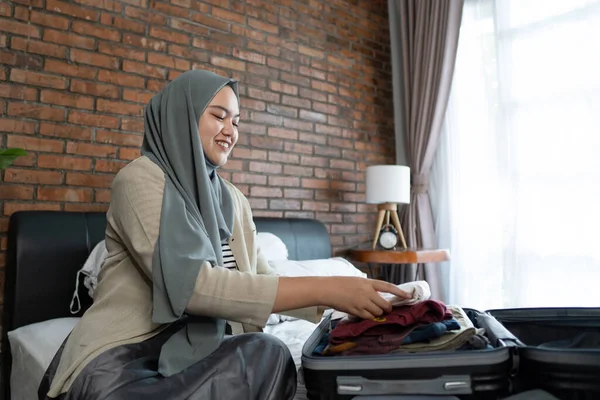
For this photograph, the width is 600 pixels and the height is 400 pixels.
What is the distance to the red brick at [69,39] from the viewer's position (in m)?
2.35

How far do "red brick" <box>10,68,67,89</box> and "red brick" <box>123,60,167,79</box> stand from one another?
0.33m

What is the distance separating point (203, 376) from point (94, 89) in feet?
6.32

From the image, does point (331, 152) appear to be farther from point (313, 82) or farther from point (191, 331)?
point (191, 331)

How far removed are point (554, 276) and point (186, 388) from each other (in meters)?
2.65

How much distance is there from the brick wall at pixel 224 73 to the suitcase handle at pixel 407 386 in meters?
1.90

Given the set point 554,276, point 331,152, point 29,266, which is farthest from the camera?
point 331,152

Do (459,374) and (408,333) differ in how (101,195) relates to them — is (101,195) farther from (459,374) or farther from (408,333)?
(459,374)

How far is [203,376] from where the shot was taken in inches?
38.6

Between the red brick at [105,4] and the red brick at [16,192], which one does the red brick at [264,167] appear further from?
the red brick at [16,192]

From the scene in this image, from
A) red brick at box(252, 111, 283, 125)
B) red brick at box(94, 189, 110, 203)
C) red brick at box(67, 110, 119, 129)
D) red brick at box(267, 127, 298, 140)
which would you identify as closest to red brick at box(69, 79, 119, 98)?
red brick at box(67, 110, 119, 129)

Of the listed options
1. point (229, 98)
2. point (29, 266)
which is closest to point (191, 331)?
point (229, 98)

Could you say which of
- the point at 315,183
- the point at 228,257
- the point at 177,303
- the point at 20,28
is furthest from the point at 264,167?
the point at 177,303

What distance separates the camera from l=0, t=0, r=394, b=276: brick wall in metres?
2.30

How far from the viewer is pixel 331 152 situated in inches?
141
